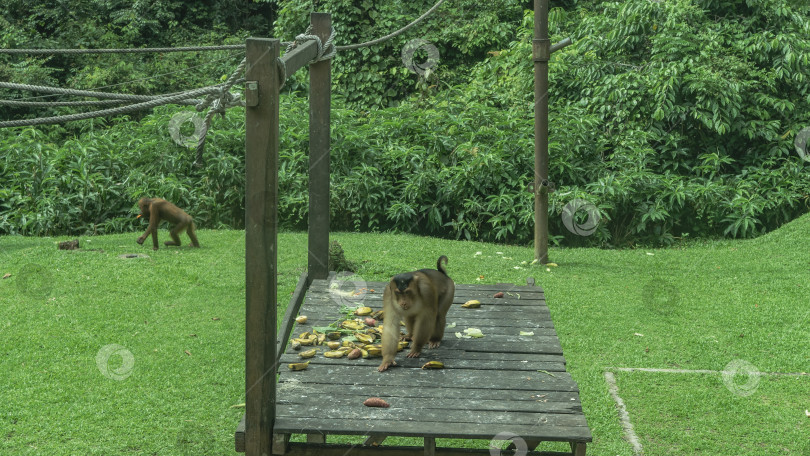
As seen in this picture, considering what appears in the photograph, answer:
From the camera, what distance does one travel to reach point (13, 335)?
6.64 m

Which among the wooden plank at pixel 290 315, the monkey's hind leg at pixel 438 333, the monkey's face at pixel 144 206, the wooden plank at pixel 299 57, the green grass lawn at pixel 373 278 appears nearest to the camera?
the wooden plank at pixel 299 57

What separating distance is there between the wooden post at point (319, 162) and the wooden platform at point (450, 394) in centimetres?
90

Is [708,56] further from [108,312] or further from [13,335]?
[13,335]

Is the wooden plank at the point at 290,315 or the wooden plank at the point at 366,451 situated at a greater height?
the wooden plank at the point at 290,315

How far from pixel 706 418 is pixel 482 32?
33.6ft

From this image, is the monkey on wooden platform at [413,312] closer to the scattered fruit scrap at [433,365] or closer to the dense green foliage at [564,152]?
the scattered fruit scrap at [433,365]

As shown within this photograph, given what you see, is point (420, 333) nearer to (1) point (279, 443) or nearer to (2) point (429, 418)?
(2) point (429, 418)

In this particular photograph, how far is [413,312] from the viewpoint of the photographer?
4.27m

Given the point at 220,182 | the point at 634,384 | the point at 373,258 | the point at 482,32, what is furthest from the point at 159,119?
the point at 634,384

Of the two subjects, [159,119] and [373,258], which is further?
[159,119]

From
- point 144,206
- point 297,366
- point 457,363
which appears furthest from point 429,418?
point 144,206

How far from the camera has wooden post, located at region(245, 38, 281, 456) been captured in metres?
3.32

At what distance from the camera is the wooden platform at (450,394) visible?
3467 mm

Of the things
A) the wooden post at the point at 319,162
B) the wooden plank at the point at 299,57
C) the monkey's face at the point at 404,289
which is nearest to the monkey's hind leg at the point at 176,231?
Answer: the wooden post at the point at 319,162
